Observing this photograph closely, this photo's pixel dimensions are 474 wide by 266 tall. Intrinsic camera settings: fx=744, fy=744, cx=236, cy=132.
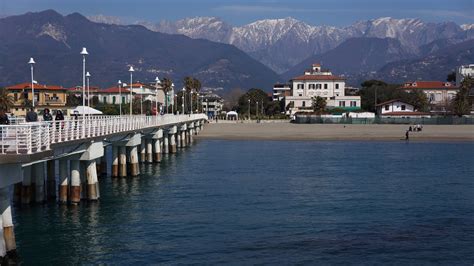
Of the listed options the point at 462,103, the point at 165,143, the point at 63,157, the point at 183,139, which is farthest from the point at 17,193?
the point at 462,103

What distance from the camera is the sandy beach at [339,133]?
107 meters

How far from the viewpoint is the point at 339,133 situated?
113688 millimetres

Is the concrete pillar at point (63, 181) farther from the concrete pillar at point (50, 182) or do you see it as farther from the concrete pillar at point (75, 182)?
the concrete pillar at point (50, 182)

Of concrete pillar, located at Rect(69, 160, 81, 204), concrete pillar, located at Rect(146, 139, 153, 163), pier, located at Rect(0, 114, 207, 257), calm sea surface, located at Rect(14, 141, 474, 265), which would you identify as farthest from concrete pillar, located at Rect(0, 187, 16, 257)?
concrete pillar, located at Rect(146, 139, 153, 163)

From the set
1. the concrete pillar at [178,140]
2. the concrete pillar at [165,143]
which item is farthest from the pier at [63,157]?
the concrete pillar at [178,140]

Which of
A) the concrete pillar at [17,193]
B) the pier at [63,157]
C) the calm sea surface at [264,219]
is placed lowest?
the calm sea surface at [264,219]

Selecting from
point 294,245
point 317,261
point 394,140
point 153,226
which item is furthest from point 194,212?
point 394,140

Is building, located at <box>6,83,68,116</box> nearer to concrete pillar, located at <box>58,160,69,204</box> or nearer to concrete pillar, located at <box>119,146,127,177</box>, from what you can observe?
concrete pillar, located at <box>119,146,127,177</box>

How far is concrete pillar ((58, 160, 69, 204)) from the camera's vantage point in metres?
35.9

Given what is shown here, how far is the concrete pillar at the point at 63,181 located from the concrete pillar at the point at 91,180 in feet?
3.75

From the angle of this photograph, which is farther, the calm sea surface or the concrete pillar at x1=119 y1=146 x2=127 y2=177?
the concrete pillar at x1=119 y1=146 x2=127 y2=177

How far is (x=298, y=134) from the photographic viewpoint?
369 feet

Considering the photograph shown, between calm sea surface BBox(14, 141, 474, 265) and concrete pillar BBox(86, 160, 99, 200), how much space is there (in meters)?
0.93

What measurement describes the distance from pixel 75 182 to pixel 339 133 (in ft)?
267
